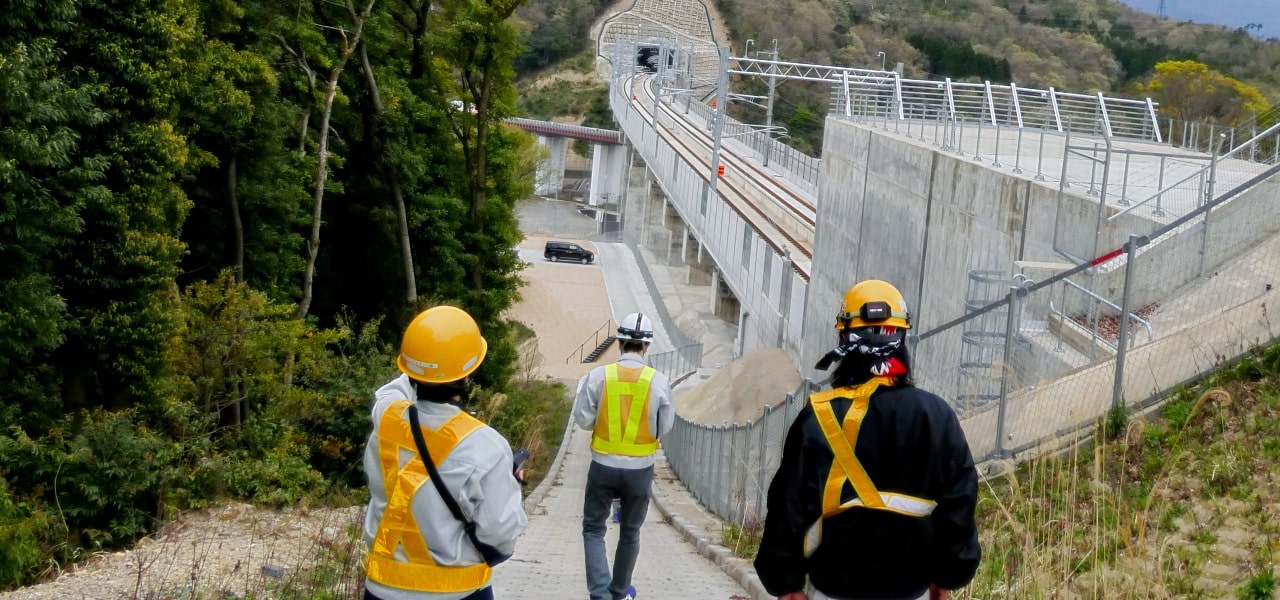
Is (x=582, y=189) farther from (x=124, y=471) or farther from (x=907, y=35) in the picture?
(x=124, y=471)

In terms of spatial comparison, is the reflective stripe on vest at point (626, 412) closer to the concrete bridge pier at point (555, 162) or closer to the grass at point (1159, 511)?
the grass at point (1159, 511)

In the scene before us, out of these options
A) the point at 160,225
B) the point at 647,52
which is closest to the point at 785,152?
the point at 160,225

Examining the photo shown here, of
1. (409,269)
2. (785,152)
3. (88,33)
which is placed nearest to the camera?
(88,33)

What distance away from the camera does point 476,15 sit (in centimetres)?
3275

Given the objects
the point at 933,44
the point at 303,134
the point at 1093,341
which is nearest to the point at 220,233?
the point at 303,134

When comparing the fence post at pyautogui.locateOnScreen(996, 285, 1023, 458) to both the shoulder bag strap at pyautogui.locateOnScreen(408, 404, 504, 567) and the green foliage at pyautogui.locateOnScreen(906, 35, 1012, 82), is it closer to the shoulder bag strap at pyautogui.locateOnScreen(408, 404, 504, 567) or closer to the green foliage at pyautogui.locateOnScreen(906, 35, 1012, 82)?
the shoulder bag strap at pyautogui.locateOnScreen(408, 404, 504, 567)

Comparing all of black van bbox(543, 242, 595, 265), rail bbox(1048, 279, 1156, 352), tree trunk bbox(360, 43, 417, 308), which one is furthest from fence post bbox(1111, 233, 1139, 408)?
black van bbox(543, 242, 595, 265)

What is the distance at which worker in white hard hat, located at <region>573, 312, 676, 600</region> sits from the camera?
8.23m

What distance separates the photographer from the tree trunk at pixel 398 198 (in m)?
Result: 32.3

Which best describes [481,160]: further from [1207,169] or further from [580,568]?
[580,568]

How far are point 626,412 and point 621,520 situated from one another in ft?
2.45

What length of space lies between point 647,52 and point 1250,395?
126m

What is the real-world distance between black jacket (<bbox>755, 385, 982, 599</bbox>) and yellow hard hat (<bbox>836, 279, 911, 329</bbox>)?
0.83 feet

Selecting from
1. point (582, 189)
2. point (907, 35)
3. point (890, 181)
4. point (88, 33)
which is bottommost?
point (582, 189)
